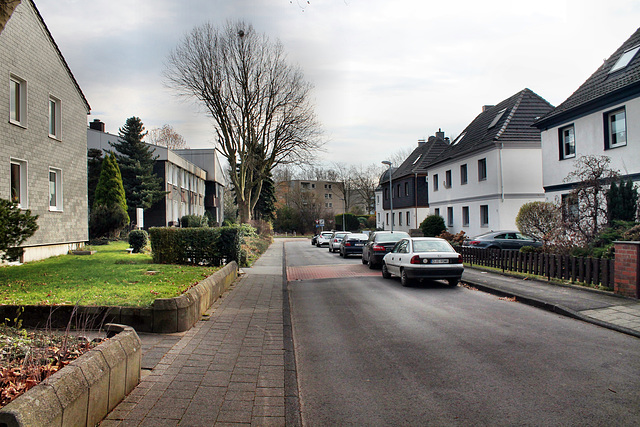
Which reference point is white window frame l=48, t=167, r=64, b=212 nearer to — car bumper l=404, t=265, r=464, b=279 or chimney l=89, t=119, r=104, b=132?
car bumper l=404, t=265, r=464, b=279

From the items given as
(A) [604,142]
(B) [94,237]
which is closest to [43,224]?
(B) [94,237]

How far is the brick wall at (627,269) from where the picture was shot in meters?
9.31

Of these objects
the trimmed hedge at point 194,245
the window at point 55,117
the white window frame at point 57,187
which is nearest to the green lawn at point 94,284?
the trimmed hedge at point 194,245

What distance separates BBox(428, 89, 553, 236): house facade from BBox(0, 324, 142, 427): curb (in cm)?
2598

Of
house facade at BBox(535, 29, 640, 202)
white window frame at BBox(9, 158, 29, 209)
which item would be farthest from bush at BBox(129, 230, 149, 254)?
house facade at BBox(535, 29, 640, 202)

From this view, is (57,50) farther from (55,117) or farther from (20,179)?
(20,179)

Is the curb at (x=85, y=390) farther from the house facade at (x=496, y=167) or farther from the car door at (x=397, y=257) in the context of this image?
the house facade at (x=496, y=167)

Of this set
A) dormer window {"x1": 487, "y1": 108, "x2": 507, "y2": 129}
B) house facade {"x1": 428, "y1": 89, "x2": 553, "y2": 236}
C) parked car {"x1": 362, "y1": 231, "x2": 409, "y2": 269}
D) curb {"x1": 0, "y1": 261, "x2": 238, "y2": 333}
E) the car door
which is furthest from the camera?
dormer window {"x1": 487, "y1": 108, "x2": 507, "y2": 129}

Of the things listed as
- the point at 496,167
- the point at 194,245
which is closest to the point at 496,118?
the point at 496,167

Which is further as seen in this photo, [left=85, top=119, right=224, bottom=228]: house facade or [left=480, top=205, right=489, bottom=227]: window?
[left=85, top=119, right=224, bottom=228]: house facade

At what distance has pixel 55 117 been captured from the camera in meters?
18.5

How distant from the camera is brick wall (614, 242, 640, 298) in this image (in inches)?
367

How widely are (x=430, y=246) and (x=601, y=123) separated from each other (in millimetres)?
10952

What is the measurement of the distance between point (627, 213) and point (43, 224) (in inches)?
773
